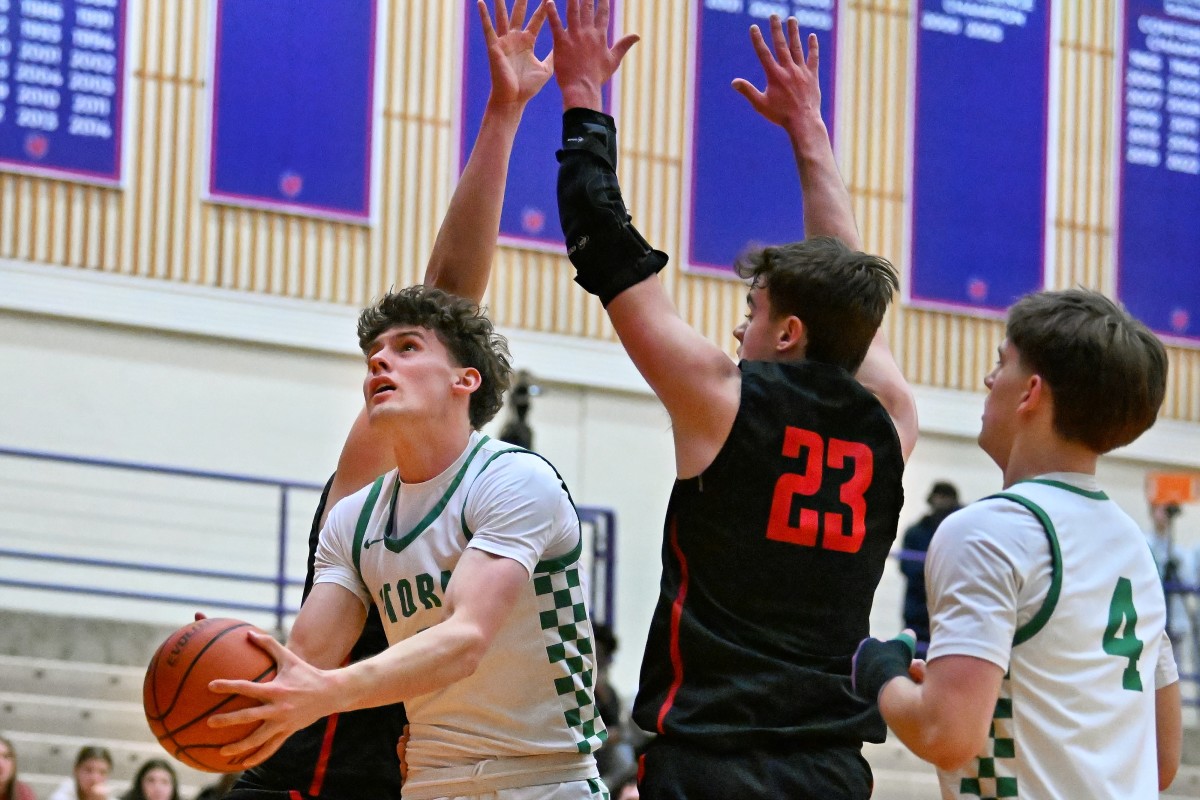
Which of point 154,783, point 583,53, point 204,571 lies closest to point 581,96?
point 583,53

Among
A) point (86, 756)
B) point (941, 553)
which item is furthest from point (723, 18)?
point (941, 553)

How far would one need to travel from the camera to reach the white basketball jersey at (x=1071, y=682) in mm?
2979

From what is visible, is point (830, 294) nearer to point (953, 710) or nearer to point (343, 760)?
point (953, 710)

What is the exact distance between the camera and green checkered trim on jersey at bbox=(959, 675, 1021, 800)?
2.99 m

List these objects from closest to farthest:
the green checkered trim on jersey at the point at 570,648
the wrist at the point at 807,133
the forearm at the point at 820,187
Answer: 1. the green checkered trim on jersey at the point at 570,648
2. the forearm at the point at 820,187
3. the wrist at the point at 807,133

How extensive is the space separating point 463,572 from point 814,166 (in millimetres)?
1480

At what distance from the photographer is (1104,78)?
1514 cm

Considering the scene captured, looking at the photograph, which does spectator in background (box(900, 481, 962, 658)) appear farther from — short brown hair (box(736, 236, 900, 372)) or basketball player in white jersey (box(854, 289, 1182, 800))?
basketball player in white jersey (box(854, 289, 1182, 800))

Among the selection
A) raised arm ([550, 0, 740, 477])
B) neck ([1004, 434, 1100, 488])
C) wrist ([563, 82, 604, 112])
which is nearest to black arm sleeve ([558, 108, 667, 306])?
raised arm ([550, 0, 740, 477])

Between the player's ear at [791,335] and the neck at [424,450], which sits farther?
the neck at [424,450]

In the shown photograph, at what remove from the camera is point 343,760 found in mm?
4371

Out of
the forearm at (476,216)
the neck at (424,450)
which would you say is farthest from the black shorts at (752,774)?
the forearm at (476,216)

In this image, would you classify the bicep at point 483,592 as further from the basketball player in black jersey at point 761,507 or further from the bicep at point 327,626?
the bicep at point 327,626

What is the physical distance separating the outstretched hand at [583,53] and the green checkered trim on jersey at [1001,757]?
1.60m
